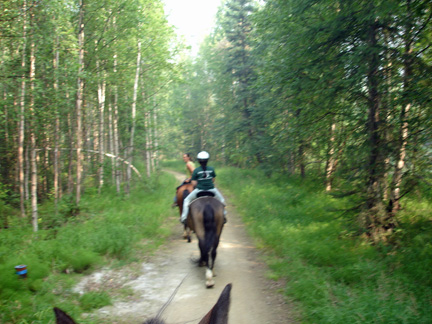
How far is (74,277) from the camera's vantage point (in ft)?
19.4

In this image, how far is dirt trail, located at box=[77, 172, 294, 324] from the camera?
16.0 ft

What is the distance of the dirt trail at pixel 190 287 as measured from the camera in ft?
16.0

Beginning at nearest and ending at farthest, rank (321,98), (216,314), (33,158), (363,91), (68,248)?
(216,314)
(68,248)
(363,91)
(321,98)
(33,158)

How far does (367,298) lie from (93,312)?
4180 mm

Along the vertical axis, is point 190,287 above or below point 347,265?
below

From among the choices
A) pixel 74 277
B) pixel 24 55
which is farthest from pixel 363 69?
pixel 24 55

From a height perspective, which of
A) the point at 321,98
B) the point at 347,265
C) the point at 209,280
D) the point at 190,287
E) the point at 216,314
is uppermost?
the point at 321,98

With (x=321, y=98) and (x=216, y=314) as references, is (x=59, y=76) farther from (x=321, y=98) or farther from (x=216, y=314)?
(x=216, y=314)

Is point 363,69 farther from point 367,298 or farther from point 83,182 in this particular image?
point 83,182

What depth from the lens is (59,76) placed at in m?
9.13

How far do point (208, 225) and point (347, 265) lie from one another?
111 inches

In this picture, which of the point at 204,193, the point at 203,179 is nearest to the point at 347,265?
the point at 204,193

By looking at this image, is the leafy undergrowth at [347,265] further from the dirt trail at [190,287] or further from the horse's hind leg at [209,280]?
the horse's hind leg at [209,280]

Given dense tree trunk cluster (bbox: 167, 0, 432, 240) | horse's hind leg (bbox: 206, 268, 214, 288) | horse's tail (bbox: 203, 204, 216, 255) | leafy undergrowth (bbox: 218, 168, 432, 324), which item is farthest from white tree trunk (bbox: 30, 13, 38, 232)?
dense tree trunk cluster (bbox: 167, 0, 432, 240)
